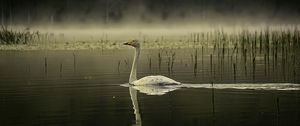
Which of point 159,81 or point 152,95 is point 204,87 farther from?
point 152,95

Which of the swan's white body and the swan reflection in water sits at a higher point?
the swan's white body

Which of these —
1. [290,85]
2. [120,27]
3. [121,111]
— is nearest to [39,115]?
[121,111]

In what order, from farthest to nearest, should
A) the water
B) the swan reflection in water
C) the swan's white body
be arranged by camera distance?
1. the swan's white body
2. the swan reflection in water
3. the water

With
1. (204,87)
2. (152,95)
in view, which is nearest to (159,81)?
(204,87)

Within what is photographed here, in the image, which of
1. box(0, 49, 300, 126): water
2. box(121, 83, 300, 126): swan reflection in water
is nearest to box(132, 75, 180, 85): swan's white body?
box(121, 83, 300, 126): swan reflection in water

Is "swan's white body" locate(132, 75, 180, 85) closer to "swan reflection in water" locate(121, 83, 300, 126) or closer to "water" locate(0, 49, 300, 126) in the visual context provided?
"swan reflection in water" locate(121, 83, 300, 126)

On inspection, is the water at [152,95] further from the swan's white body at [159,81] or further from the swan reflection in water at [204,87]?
the swan's white body at [159,81]

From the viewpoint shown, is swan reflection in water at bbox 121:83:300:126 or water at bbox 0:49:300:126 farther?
swan reflection in water at bbox 121:83:300:126

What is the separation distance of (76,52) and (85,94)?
16421 mm

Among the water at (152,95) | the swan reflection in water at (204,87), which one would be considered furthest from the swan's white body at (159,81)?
the water at (152,95)

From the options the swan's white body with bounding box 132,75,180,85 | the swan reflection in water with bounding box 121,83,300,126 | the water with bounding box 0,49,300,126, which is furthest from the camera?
the swan's white body with bounding box 132,75,180,85

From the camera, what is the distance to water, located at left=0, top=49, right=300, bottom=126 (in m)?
13.0

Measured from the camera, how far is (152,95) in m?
16.3

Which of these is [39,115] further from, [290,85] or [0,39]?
[0,39]
